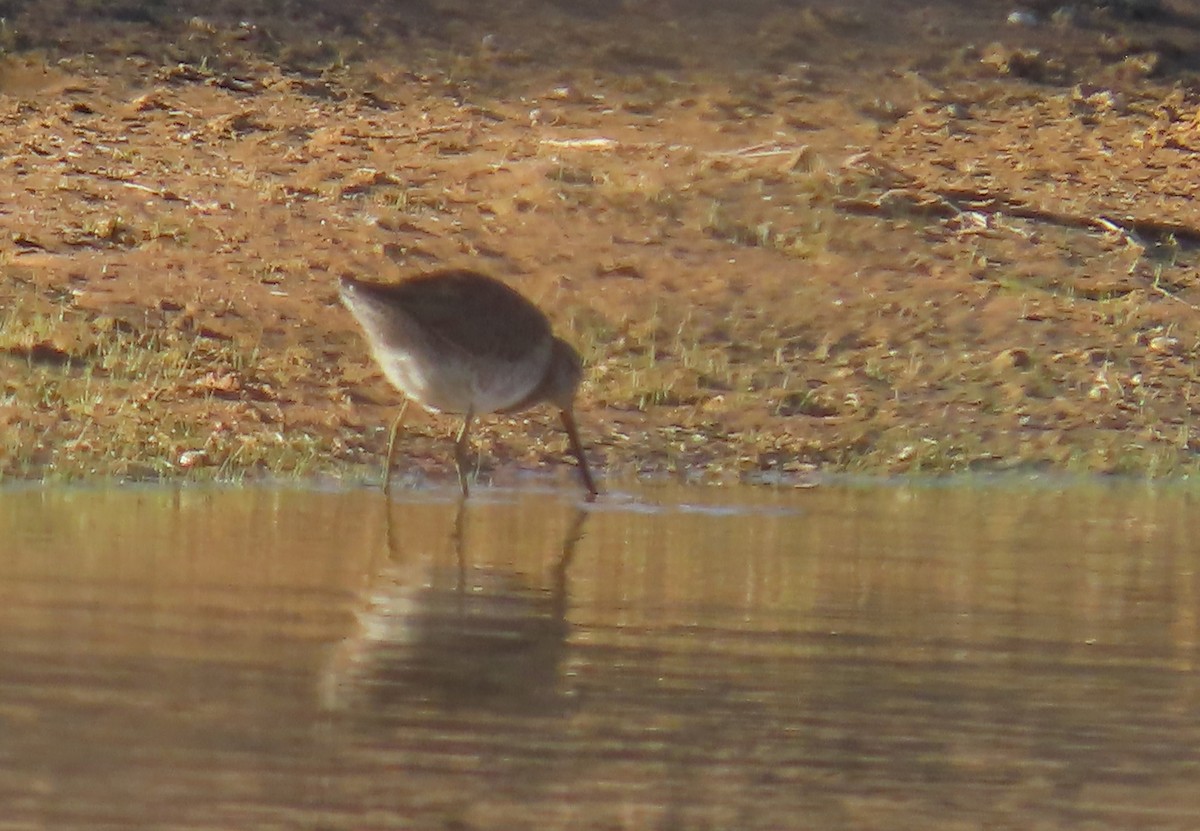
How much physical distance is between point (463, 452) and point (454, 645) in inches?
127

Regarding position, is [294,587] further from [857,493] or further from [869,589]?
[857,493]

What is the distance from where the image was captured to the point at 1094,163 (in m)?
15.1

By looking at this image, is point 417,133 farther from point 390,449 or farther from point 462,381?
point 462,381

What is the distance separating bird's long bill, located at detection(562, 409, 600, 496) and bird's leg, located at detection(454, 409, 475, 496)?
16.2 inches

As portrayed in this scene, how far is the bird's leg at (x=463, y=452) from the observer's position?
9.29 m

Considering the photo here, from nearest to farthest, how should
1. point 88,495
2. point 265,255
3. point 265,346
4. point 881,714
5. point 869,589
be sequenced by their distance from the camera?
1. point 881,714
2. point 869,589
3. point 88,495
4. point 265,346
5. point 265,255

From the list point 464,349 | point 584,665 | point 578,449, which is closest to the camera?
point 584,665

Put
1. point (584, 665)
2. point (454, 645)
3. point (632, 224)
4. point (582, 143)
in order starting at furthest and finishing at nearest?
point (582, 143) → point (632, 224) → point (454, 645) → point (584, 665)

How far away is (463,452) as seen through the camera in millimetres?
9398

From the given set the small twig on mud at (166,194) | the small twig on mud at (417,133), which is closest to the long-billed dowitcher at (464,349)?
the small twig on mud at (166,194)

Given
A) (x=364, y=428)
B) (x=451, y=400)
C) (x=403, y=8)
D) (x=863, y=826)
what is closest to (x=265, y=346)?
(x=364, y=428)

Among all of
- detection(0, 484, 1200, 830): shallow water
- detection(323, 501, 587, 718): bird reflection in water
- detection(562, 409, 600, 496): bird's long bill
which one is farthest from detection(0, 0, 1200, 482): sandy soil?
detection(323, 501, 587, 718): bird reflection in water

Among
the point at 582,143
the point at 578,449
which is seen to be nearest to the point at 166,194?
the point at 582,143

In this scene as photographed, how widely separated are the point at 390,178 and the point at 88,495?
16.6ft
